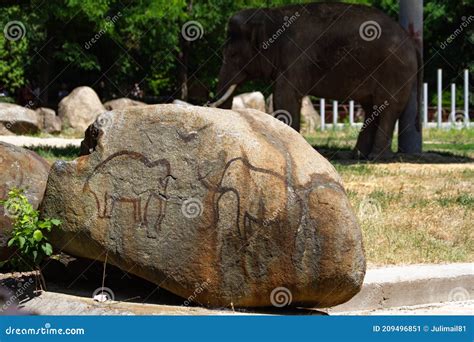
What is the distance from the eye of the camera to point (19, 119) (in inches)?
947

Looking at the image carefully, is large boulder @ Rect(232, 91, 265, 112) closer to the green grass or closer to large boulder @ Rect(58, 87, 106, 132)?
the green grass

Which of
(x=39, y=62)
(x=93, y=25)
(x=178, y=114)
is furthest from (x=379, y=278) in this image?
(x=39, y=62)

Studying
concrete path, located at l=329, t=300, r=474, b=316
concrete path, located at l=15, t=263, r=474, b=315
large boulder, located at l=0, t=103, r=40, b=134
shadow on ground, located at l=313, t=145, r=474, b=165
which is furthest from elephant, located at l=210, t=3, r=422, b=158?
large boulder, located at l=0, t=103, r=40, b=134

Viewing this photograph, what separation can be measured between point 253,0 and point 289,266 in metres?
25.6

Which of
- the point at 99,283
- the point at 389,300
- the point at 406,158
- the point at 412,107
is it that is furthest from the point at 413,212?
the point at 412,107

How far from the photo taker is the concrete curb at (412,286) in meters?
8.12

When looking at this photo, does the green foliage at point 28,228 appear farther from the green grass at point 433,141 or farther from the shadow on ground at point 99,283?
the green grass at point 433,141

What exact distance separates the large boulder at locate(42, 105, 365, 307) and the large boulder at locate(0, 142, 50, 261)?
76 cm

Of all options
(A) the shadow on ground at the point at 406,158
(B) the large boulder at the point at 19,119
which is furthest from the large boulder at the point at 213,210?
(B) the large boulder at the point at 19,119

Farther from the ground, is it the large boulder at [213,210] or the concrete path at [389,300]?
the large boulder at [213,210]

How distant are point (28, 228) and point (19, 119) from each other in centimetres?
1704

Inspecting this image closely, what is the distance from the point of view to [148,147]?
7148 millimetres

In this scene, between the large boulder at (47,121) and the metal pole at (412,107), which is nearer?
the metal pole at (412,107)

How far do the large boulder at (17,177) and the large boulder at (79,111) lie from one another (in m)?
17.7
